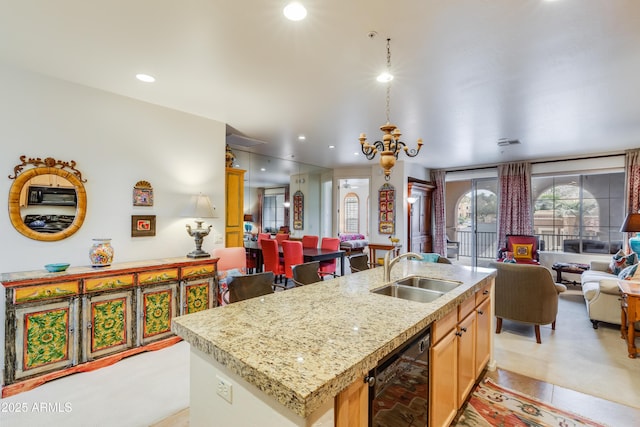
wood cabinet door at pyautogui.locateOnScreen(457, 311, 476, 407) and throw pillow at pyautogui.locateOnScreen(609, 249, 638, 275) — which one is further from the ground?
throw pillow at pyautogui.locateOnScreen(609, 249, 638, 275)

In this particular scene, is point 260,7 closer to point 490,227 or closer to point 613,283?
point 613,283

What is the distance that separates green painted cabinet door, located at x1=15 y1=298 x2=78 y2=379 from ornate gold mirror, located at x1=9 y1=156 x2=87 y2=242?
0.71 m

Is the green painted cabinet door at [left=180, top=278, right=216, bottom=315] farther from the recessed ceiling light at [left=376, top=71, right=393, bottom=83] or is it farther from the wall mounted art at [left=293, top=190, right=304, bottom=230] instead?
the wall mounted art at [left=293, top=190, right=304, bottom=230]

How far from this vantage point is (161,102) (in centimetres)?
340

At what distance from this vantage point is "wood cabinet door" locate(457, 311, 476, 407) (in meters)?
1.95

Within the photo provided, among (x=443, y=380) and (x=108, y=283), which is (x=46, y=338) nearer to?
(x=108, y=283)

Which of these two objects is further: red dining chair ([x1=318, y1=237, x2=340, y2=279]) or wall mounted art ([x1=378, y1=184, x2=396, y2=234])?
wall mounted art ([x1=378, y1=184, x2=396, y2=234])

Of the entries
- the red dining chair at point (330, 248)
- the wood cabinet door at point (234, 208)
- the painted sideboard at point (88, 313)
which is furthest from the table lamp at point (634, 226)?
the painted sideboard at point (88, 313)

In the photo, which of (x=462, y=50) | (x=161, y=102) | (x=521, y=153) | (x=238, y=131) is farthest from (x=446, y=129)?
(x=161, y=102)

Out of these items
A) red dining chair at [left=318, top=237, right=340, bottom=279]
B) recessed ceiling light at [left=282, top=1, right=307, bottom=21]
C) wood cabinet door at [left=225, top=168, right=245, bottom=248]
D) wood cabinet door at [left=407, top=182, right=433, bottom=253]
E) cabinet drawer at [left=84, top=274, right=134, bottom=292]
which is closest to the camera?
recessed ceiling light at [left=282, top=1, right=307, bottom=21]

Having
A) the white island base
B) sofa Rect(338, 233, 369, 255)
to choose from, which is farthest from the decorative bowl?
sofa Rect(338, 233, 369, 255)

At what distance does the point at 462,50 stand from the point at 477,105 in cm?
136

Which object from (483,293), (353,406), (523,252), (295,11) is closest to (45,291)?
(353,406)

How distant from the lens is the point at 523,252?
629cm
